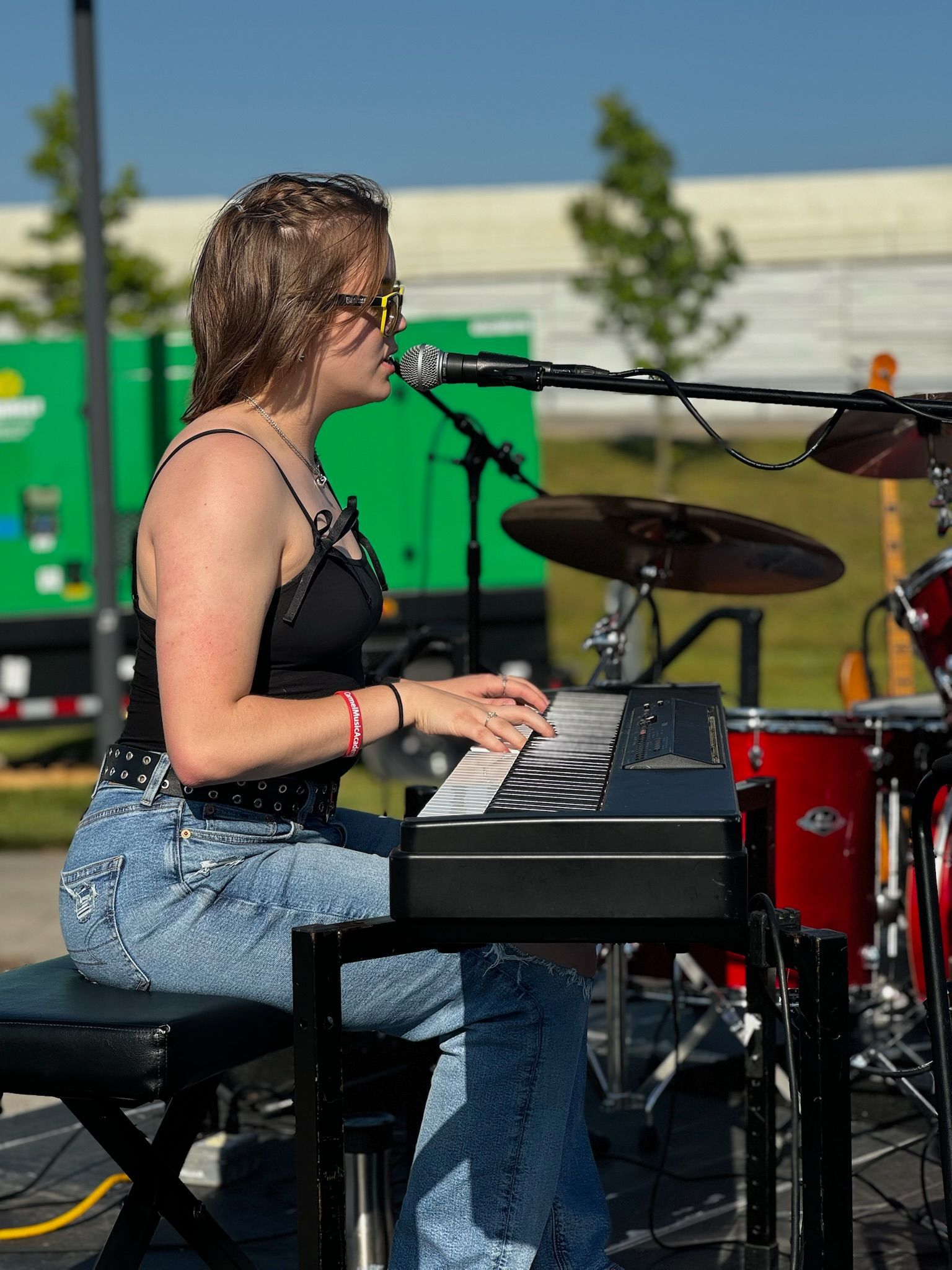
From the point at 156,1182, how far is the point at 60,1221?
3.20ft

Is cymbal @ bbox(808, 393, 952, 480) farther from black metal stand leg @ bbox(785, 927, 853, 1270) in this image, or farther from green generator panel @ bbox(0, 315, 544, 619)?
green generator panel @ bbox(0, 315, 544, 619)

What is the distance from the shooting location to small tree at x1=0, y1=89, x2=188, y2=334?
18.8m

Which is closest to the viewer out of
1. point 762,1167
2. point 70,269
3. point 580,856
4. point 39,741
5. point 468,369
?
point 580,856

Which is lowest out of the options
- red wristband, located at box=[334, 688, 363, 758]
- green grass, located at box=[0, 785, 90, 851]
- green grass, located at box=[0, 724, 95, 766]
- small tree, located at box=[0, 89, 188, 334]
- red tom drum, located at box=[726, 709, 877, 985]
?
green grass, located at box=[0, 724, 95, 766]

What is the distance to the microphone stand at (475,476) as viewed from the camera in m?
3.14

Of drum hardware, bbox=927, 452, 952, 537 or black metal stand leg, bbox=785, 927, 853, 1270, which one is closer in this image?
black metal stand leg, bbox=785, 927, 853, 1270

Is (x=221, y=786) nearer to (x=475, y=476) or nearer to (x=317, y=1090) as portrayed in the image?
(x=317, y=1090)

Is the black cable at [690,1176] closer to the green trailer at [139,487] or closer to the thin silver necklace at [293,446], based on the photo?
the thin silver necklace at [293,446]

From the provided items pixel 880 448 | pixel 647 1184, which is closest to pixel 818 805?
pixel 880 448

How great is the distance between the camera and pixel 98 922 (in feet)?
6.61

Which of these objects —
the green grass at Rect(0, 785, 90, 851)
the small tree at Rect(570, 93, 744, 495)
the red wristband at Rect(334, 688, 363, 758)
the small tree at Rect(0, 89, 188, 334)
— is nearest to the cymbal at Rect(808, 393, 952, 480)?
the red wristband at Rect(334, 688, 363, 758)

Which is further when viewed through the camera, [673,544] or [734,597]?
[734,597]

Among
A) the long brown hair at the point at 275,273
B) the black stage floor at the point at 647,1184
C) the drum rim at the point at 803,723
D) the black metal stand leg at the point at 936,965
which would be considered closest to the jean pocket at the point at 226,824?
the long brown hair at the point at 275,273

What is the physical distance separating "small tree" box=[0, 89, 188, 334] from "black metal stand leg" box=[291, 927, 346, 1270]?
1749 cm
